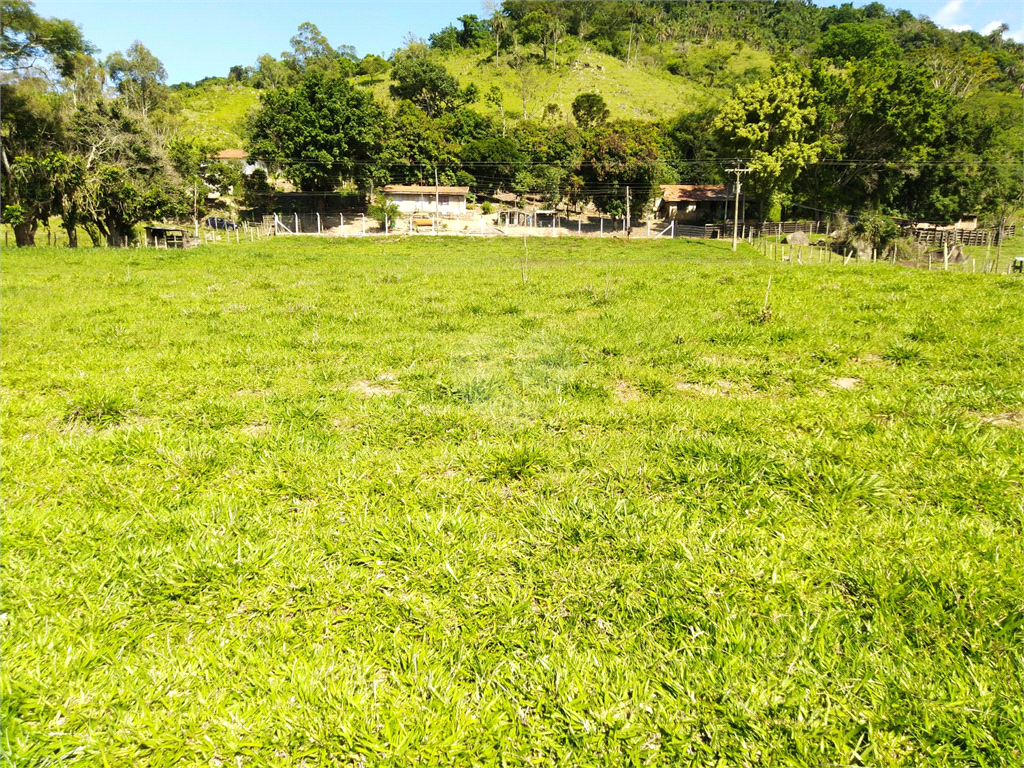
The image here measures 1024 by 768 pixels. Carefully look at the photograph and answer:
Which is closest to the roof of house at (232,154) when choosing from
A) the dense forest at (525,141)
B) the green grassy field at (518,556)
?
the dense forest at (525,141)

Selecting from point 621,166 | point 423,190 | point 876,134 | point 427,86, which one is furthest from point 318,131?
point 876,134

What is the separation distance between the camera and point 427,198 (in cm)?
7744

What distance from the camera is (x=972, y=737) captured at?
7.39 feet

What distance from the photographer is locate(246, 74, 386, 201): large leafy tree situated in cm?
7056

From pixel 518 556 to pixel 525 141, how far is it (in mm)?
90683

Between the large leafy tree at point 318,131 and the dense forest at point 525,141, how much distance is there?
0.83 feet

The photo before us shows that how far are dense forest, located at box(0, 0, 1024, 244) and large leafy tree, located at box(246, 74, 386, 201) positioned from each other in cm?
25

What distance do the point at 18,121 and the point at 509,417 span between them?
54382 mm

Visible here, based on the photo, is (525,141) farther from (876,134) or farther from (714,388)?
(714,388)

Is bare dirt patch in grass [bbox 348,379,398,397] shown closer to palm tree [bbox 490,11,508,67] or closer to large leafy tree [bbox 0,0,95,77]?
large leafy tree [bbox 0,0,95,77]

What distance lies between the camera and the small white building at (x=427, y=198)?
76688 mm

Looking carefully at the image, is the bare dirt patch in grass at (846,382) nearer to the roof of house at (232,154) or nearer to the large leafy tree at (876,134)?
the large leafy tree at (876,134)

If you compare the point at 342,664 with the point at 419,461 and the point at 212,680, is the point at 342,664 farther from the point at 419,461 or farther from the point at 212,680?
the point at 419,461

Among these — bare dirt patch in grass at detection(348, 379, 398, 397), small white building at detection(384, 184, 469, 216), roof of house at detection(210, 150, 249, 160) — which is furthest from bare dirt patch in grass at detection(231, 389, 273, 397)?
roof of house at detection(210, 150, 249, 160)
